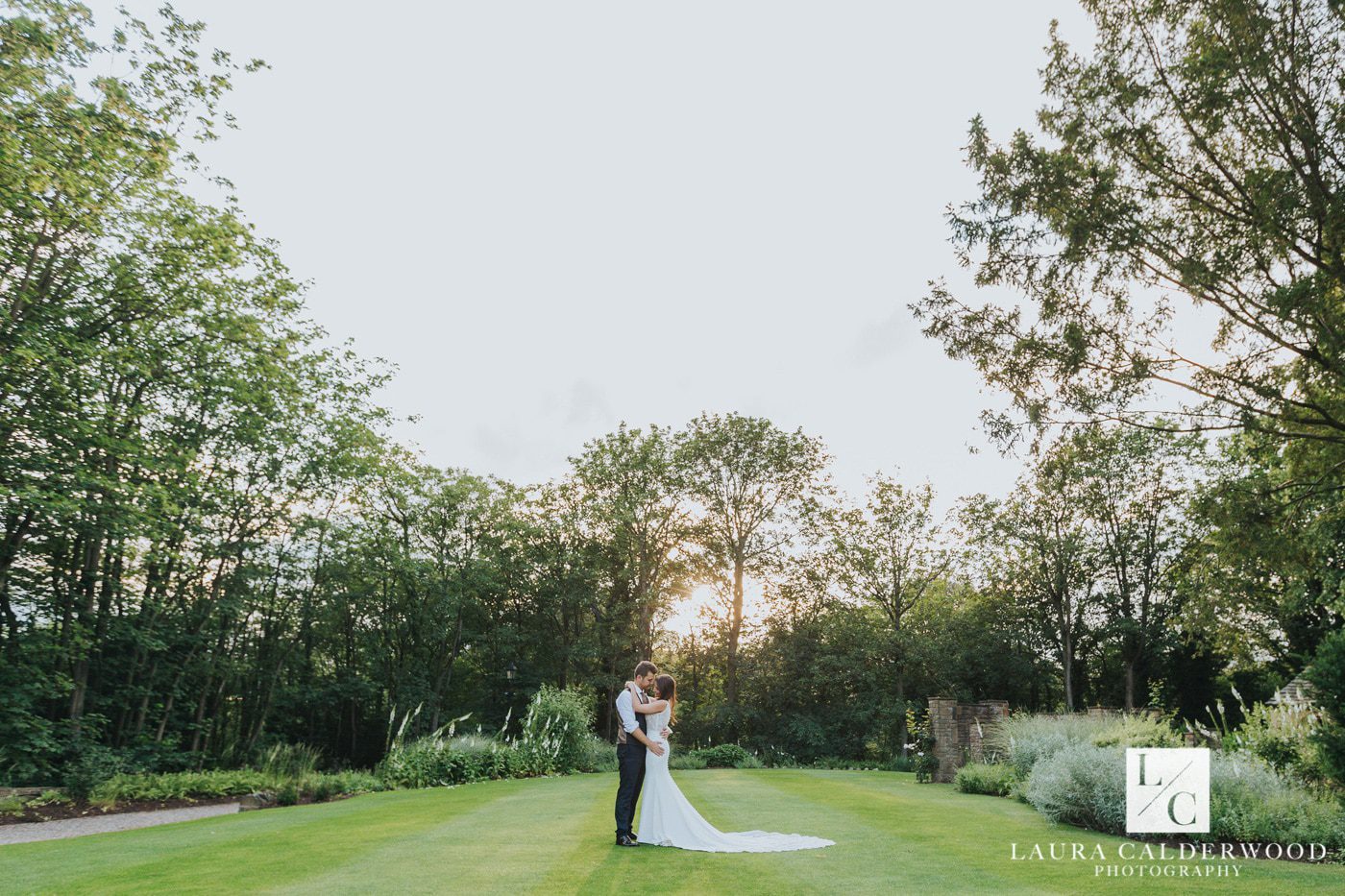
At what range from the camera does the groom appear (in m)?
7.86

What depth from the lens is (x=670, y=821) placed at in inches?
314

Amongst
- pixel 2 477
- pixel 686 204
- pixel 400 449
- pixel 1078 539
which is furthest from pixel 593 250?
pixel 1078 539

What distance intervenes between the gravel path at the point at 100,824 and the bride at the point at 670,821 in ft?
24.3

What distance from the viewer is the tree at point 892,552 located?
35.1m

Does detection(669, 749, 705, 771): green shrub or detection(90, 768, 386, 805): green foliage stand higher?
detection(90, 768, 386, 805): green foliage

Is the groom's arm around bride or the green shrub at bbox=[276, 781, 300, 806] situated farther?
the green shrub at bbox=[276, 781, 300, 806]

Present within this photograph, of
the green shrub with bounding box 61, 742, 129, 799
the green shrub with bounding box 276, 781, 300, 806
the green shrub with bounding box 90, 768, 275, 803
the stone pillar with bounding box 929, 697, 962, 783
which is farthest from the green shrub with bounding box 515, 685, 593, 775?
the stone pillar with bounding box 929, 697, 962, 783

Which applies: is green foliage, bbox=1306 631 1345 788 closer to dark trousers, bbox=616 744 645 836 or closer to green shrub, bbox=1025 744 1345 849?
green shrub, bbox=1025 744 1345 849

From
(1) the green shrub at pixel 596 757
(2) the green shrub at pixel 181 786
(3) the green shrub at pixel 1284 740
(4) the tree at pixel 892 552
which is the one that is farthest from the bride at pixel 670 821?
(4) the tree at pixel 892 552

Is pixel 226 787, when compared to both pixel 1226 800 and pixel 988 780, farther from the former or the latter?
pixel 1226 800

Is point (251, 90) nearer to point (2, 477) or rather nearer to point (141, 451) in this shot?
point (141, 451)

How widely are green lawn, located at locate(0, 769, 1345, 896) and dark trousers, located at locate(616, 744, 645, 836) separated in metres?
0.32

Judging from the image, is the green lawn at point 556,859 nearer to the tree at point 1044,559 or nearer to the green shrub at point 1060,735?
the green shrub at point 1060,735

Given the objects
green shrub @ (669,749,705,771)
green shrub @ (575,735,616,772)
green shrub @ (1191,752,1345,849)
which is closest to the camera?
green shrub @ (1191,752,1345,849)
